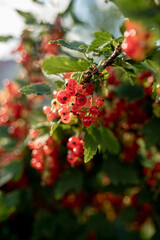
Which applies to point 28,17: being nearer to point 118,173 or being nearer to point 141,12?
point 118,173

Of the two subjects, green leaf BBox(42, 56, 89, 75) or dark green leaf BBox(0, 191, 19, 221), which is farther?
dark green leaf BBox(0, 191, 19, 221)

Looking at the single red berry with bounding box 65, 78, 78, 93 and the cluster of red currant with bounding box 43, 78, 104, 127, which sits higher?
the single red berry with bounding box 65, 78, 78, 93

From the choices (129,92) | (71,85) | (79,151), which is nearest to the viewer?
(71,85)

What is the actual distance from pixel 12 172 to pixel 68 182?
595mm

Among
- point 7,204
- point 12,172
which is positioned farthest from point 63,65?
point 7,204

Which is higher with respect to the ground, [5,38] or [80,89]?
[80,89]

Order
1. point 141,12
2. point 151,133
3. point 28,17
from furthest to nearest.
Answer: point 28,17 < point 151,133 < point 141,12

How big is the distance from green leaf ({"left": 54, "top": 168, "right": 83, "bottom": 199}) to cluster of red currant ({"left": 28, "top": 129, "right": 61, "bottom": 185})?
9 centimetres

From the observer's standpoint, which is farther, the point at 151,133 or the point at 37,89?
the point at 151,133

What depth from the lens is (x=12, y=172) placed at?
7.13 feet

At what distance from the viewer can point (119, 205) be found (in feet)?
9.84

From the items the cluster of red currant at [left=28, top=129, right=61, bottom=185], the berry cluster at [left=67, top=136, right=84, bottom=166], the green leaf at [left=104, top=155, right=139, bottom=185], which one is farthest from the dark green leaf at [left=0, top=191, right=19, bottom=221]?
the berry cluster at [left=67, top=136, right=84, bottom=166]

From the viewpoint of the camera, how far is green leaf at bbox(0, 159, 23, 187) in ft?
7.05

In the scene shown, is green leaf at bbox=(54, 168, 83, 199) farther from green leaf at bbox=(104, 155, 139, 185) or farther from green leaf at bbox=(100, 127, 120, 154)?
green leaf at bbox=(100, 127, 120, 154)
